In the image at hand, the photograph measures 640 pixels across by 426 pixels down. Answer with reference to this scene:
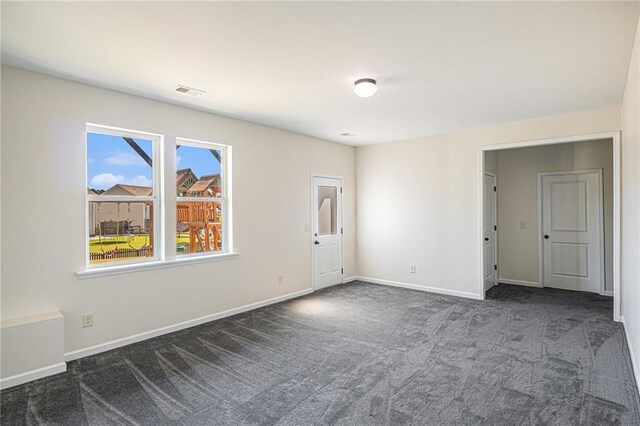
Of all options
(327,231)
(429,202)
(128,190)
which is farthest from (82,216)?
(429,202)

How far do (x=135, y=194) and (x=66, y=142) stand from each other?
2.66 feet

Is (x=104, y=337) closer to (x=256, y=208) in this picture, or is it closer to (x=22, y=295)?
(x=22, y=295)

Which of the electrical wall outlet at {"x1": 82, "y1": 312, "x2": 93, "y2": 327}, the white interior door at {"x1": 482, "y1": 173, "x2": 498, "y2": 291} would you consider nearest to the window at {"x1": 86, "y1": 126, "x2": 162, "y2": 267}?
the electrical wall outlet at {"x1": 82, "y1": 312, "x2": 93, "y2": 327}

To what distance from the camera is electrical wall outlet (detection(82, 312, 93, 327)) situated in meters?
3.29

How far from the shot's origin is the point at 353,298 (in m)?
5.42

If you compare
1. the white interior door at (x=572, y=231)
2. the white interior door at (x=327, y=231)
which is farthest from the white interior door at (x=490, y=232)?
the white interior door at (x=327, y=231)

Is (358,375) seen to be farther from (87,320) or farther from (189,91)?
(189,91)

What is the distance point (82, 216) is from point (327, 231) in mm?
3828

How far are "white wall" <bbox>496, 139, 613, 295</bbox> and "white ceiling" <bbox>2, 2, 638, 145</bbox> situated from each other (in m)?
1.91

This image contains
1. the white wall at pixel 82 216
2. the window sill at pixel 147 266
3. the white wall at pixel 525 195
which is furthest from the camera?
the white wall at pixel 525 195

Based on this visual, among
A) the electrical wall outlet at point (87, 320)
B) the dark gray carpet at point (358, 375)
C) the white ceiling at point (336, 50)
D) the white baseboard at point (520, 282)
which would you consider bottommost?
the dark gray carpet at point (358, 375)

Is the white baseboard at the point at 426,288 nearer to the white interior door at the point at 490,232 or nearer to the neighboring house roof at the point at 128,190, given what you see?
the white interior door at the point at 490,232

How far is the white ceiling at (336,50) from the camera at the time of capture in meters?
2.16

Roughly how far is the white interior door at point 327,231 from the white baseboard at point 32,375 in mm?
3648
